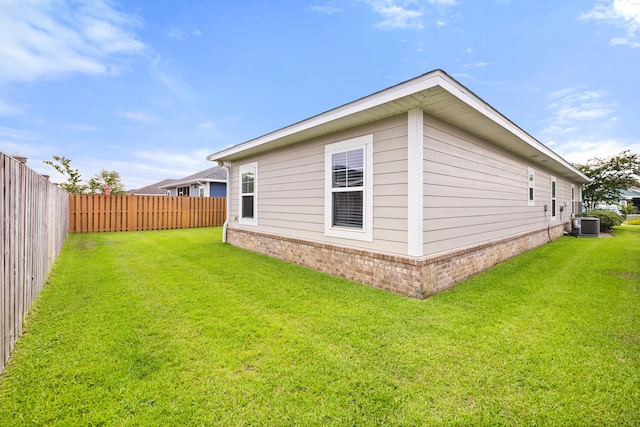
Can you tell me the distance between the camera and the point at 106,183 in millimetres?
19688

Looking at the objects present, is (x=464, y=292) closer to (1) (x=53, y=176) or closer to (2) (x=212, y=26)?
(2) (x=212, y=26)

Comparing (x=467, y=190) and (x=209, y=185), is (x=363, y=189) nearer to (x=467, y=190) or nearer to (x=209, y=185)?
(x=467, y=190)

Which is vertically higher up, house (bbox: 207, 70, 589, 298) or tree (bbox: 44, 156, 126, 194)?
tree (bbox: 44, 156, 126, 194)

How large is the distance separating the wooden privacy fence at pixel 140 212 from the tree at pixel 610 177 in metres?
20.9

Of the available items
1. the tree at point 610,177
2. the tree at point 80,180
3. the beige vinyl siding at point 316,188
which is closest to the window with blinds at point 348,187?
the beige vinyl siding at point 316,188

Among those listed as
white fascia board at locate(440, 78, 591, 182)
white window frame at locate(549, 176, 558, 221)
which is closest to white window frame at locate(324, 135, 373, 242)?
white fascia board at locate(440, 78, 591, 182)

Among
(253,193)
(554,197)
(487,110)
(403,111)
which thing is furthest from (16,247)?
(554,197)

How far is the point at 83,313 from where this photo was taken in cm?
312

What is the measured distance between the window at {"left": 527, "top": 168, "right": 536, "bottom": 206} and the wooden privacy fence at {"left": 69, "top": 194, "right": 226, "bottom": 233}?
520 inches

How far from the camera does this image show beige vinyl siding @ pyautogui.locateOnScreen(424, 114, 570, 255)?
3988 mm

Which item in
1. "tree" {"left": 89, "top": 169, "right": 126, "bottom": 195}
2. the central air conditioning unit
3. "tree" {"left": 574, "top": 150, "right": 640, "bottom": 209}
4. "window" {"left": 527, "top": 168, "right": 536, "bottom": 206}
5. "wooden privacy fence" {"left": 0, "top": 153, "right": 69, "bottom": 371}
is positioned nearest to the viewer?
"wooden privacy fence" {"left": 0, "top": 153, "right": 69, "bottom": 371}

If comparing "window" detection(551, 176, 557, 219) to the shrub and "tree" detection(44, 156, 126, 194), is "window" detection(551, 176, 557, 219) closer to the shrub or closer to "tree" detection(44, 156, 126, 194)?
the shrub

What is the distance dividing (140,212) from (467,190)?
13052mm

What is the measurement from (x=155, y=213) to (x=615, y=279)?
1504cm
